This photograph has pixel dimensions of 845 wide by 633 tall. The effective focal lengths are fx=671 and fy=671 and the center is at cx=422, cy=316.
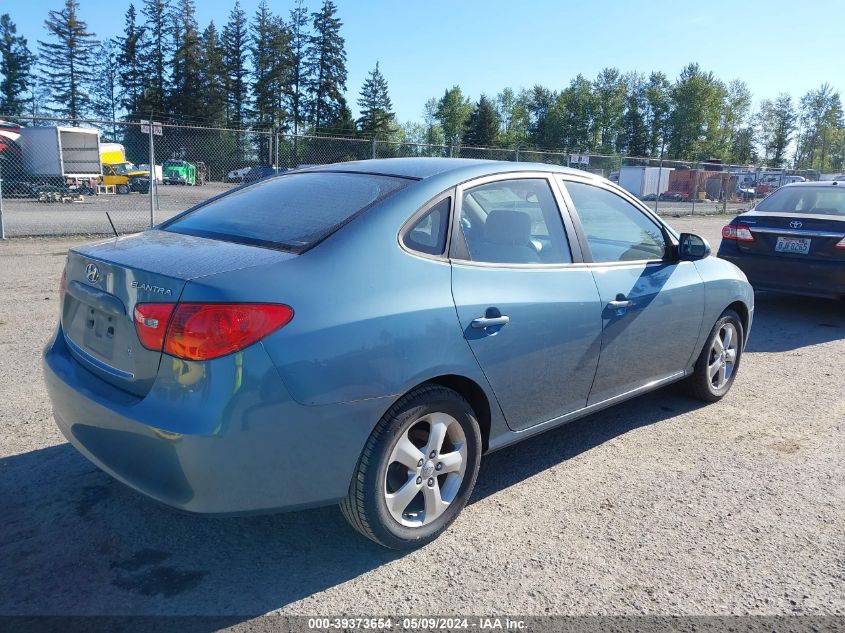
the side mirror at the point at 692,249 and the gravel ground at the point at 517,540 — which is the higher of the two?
the side mirror at the point at 692,249

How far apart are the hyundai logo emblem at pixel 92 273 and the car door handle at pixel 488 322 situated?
5.03ft

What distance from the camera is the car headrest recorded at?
3217 millimetres

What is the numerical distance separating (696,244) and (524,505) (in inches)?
80.6

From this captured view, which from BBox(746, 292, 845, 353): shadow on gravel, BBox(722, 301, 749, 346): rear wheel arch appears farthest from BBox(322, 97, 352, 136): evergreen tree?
BBox(722, 301, 749, 346): rear wheel arch

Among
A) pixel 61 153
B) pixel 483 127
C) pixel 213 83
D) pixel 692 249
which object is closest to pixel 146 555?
pixel 692 249

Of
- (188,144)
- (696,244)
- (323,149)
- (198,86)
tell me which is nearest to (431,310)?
(696,244)

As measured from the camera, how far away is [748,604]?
255 centimetres

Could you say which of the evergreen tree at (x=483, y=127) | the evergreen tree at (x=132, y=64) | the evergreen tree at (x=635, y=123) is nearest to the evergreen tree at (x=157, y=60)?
the evergreen tree at (x=132, y=64)

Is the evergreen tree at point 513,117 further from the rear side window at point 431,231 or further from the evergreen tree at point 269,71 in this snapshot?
the rear side window at point 431,231

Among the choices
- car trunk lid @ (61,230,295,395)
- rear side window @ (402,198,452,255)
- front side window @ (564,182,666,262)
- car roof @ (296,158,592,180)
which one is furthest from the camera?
front side window @ (564,182,666,262)

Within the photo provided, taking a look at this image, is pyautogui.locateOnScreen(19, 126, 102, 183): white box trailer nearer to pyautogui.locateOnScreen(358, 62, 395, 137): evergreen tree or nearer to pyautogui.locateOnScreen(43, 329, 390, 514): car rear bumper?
pyautogui.locateOnScreen(43, 329, 390, 514): car rear bumper

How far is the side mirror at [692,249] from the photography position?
13.6 feet

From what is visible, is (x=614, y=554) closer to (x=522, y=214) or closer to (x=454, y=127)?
(x=522, y=214)

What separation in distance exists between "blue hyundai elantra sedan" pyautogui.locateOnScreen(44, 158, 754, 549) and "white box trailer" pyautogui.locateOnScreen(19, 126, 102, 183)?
29931 millimetres
